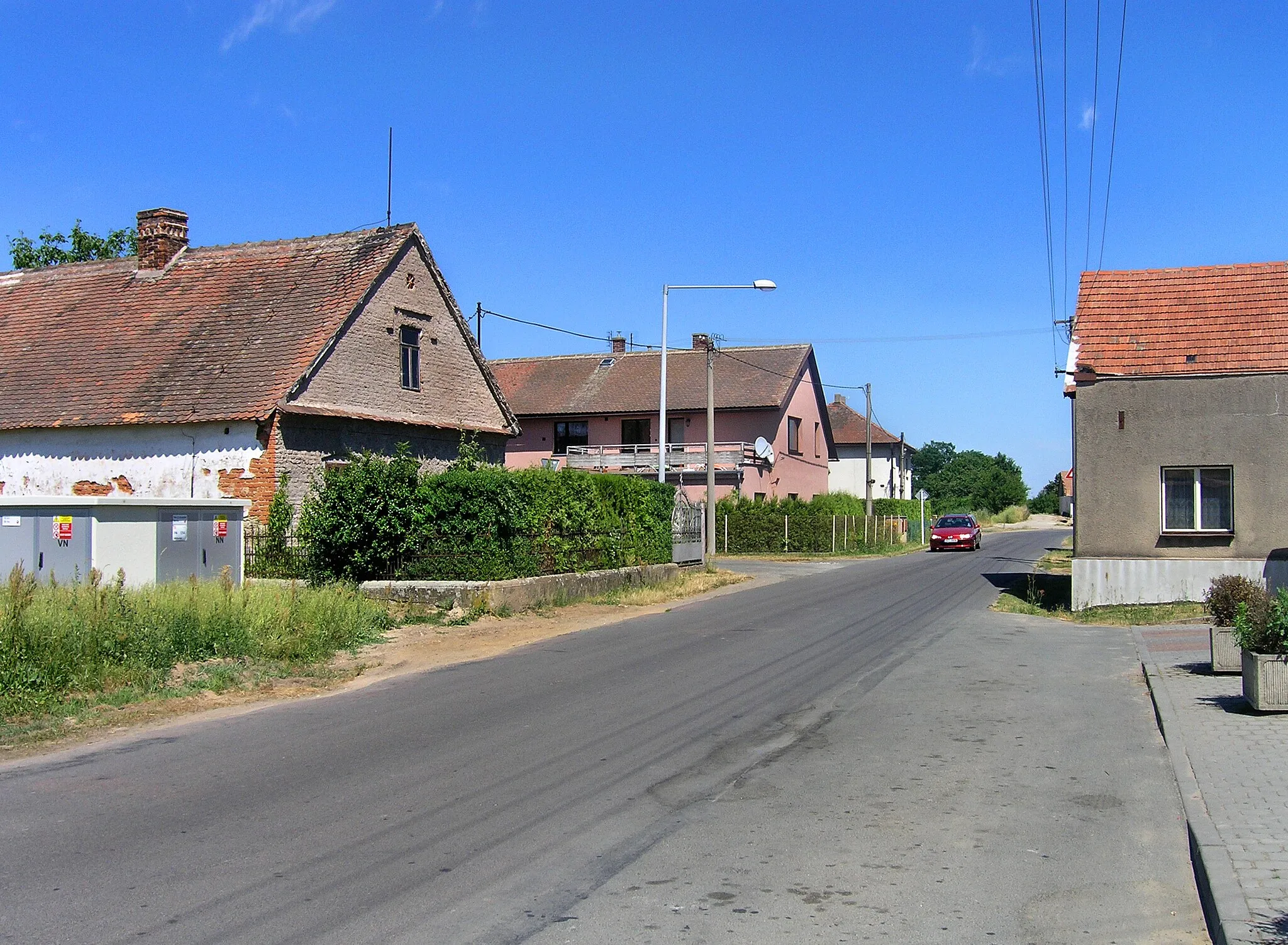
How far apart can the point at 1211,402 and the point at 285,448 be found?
57.2 ft

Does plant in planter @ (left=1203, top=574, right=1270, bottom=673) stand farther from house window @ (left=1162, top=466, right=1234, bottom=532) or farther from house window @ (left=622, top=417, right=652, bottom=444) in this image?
house window @ (left=622, top=417, right=652, bottom=444)

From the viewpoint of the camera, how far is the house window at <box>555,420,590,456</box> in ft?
177

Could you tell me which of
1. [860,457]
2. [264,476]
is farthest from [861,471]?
[264,476]

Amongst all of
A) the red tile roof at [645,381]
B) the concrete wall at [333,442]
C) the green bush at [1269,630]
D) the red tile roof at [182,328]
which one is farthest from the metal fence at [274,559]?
the red tile roof at [645,381]

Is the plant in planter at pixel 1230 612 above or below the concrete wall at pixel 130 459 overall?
below

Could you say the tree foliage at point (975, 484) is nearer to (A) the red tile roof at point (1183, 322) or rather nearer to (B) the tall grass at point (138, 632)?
(A) the red tile roof at point (1183, 322)

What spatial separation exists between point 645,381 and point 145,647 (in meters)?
43.6

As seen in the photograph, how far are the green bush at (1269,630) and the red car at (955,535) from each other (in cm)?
4018

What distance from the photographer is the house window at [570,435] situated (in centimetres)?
5381

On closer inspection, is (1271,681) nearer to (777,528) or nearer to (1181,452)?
(1181,452)

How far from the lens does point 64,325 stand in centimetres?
2775

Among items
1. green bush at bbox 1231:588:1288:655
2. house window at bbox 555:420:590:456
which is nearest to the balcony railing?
house window at bbox 555:420:590:456

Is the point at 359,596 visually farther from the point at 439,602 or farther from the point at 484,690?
the point at 484,690

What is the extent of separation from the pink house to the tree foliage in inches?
2176
